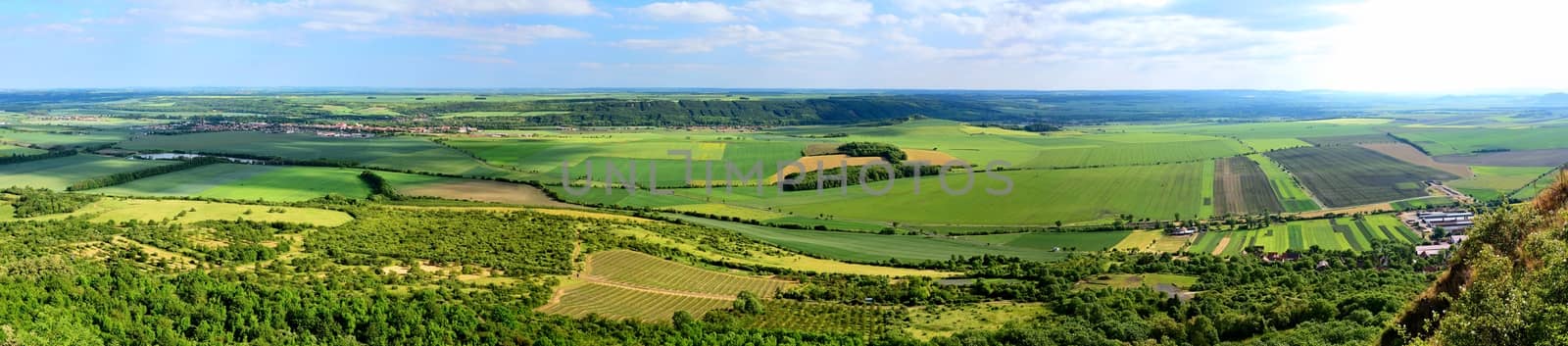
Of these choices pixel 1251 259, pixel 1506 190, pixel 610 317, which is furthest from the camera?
pixel 1506 190

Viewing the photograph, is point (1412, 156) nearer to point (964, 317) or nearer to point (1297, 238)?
point (1297, 238)

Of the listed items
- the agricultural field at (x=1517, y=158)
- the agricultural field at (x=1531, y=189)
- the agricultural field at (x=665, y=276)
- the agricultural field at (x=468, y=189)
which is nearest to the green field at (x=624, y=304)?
the agricultural field at (x=665, y=276)

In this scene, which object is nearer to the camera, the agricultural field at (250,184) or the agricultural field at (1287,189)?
the agricultural field at (1287,189)

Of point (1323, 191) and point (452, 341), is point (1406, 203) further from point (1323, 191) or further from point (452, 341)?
point (452, 341)

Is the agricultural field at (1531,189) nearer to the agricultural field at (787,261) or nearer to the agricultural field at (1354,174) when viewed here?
the agricultural field at (1354,174)

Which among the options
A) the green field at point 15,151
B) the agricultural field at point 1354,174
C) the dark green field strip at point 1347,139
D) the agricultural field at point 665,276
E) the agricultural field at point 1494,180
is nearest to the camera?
the agricultural field at point 665,276

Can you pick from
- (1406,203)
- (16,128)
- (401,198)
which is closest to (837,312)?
(401,198)

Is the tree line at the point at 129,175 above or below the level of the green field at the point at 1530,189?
below
